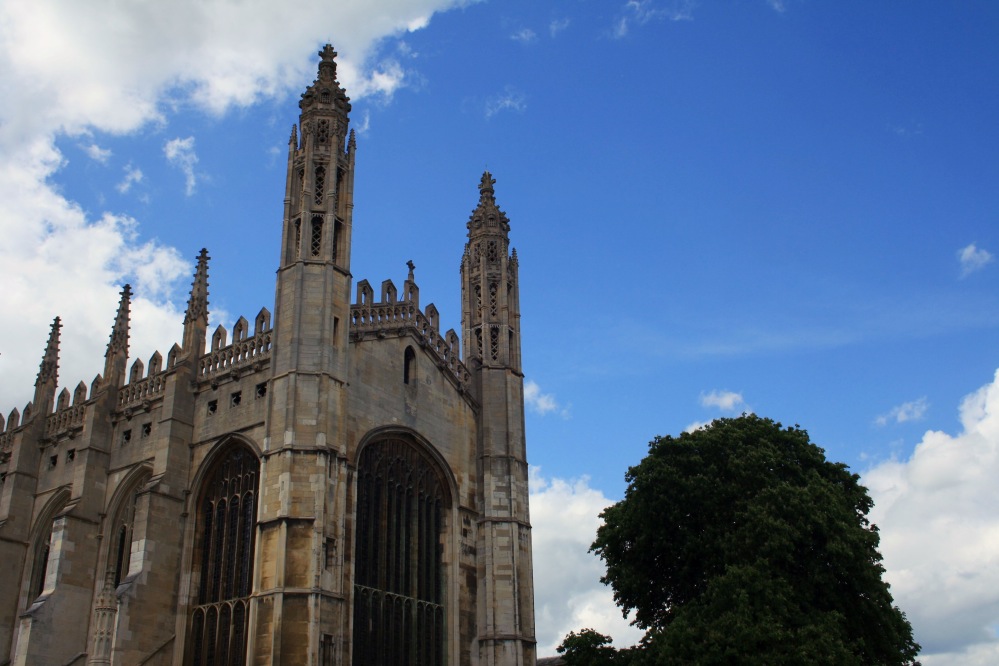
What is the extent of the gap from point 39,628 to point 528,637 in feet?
52.8

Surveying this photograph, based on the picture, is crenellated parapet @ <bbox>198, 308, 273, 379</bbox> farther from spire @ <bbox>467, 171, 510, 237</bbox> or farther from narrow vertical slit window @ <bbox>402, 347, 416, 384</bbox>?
spire @ <bbox>467, 171, 510, 237</bbox>

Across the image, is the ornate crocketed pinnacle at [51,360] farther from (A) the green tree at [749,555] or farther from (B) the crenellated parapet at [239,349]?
(A) the green tree at [749,555]

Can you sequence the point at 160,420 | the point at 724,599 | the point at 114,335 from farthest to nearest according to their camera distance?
the point at 114,335
the point at 160,420
the point at 724,599

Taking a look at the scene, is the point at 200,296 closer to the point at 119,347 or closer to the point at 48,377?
the point at 119,347

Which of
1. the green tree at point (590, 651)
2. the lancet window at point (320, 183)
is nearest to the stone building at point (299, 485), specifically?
the lancet window at point (320, 183)

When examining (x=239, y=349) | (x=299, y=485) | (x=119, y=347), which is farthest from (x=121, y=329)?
(x=299, y=485)

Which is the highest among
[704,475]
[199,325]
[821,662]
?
[199,325]

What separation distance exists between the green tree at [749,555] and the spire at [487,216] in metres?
15.7

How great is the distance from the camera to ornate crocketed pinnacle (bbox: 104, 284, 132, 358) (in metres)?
39.1

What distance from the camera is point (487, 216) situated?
42.3 metres

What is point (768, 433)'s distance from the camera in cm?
2894

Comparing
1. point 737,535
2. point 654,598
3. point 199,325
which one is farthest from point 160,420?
point 737,535

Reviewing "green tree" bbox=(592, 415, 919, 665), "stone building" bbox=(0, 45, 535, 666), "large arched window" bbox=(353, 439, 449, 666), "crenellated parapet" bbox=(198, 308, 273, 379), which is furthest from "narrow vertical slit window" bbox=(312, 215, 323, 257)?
"green tree" bbox=(592, 415, 919, 665)

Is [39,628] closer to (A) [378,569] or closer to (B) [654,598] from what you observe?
(A) [378,569]
